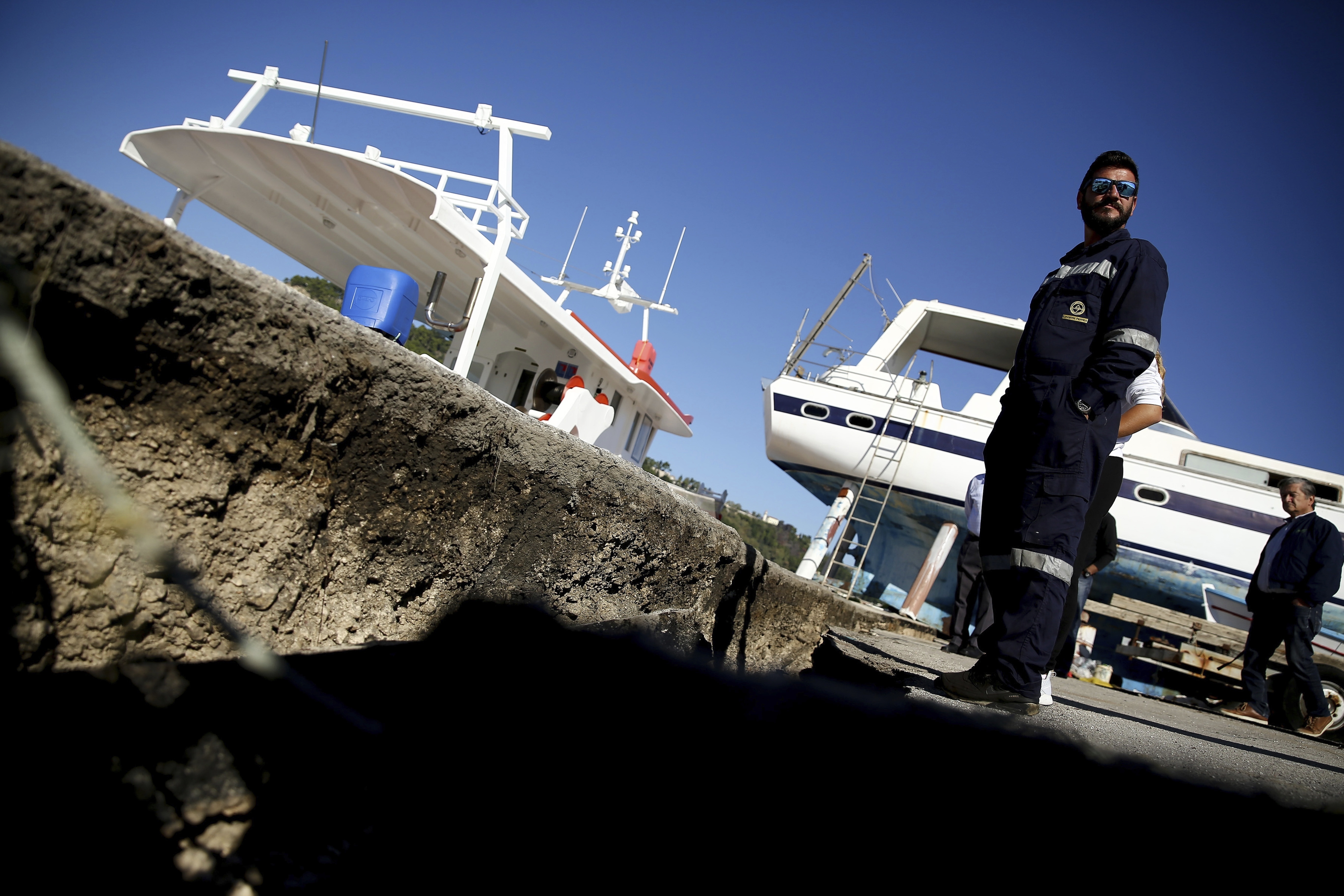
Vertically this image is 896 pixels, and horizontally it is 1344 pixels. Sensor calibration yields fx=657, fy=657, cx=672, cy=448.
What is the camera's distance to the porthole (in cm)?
914

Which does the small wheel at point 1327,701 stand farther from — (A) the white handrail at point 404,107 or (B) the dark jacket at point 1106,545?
(A) the white handrail at point 404,107

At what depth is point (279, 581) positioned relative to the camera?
120 centimetres

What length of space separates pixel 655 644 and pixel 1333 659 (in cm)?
598

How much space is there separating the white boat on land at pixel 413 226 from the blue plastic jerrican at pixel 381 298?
129 centimetres

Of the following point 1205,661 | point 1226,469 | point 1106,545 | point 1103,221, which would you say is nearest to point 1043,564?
point 1103,221

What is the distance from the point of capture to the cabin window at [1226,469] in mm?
9219

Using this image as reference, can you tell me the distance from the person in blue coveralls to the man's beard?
0.06m

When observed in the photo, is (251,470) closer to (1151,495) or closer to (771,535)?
(1151,495)

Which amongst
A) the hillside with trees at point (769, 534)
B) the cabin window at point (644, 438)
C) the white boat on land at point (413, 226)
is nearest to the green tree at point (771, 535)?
the hillside with trees at point (769, 534)

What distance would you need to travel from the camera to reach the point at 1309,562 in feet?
12.0

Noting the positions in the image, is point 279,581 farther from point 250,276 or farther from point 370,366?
point 250,276

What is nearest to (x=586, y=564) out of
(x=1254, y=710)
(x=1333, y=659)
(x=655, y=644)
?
(x=655, y=644)

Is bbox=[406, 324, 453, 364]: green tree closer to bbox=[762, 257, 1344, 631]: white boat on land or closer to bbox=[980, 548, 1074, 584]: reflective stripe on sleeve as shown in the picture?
bbox=[762, 257, 1344, 631]: white boat on land

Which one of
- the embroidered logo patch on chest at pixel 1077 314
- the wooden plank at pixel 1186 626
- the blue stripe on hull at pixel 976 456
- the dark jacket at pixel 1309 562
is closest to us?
the embroidered logo patch on chest at pixel 1077 314
